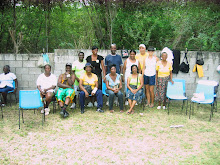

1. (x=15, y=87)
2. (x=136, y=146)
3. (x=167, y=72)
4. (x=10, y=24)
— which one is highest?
(x=10, y=24)

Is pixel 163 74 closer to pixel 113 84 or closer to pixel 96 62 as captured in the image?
pixel 113 84

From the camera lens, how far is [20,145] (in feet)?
13.6

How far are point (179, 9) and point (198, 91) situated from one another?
409 cm

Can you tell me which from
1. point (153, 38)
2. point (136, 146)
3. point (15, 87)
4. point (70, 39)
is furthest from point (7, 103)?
point (153, 38)

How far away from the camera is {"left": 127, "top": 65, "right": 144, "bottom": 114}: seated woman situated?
6.11m

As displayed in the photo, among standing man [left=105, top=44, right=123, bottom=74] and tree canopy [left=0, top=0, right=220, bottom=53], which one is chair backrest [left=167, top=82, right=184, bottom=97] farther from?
tree canopy [left=0, top=0, right=220, bottom=53]

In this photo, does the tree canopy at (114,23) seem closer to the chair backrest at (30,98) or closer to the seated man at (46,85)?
the seated man at (46,85)

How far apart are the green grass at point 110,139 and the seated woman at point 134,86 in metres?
0.39

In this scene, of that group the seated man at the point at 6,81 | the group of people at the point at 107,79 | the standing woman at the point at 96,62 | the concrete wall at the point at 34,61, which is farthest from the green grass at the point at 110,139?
the concrete wall at the point at 34,61

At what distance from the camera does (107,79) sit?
20.4 feet

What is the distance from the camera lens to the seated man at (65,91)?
5.70 m

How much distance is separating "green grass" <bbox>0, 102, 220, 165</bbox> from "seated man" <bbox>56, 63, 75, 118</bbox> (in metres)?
0.33

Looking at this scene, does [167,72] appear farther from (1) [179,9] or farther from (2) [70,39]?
(2) [70,39]

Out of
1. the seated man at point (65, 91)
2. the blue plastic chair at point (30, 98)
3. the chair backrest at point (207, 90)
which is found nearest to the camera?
the blue plastic chair at point (30, 98)
